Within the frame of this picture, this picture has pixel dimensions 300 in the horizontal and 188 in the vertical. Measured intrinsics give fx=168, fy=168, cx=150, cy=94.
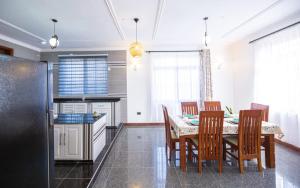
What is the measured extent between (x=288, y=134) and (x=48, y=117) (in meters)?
4.47

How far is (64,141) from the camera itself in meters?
2.71

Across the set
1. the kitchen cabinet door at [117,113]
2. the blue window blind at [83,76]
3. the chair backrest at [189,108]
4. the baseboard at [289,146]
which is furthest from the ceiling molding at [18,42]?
the baseboard at [289,146]

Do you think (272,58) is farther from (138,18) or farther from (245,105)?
(138,18)

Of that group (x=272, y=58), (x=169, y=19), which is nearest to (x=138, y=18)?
(x=169, y=19)

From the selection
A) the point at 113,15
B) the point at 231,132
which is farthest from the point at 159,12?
the point at 231,132

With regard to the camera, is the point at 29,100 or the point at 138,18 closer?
the point at 29,100

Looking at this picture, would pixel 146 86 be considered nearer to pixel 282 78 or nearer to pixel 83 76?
pixel 83 76

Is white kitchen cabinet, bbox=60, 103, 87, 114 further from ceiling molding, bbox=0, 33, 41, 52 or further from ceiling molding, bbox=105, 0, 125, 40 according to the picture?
ceiling molding, bbox=105, 0, 125, 40

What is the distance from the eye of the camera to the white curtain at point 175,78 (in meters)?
5.79

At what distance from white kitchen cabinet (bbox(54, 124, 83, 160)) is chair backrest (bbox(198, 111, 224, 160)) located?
6.19ft

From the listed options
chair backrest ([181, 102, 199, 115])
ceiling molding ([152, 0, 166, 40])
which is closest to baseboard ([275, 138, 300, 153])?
chair backrest ([181, 102, 199, 115])

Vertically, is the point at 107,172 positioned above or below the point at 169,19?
below

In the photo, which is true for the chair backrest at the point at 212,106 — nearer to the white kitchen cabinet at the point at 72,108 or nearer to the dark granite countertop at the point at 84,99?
the dark granite countertop at the point at 84,99

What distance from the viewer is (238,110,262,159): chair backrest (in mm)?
2473
